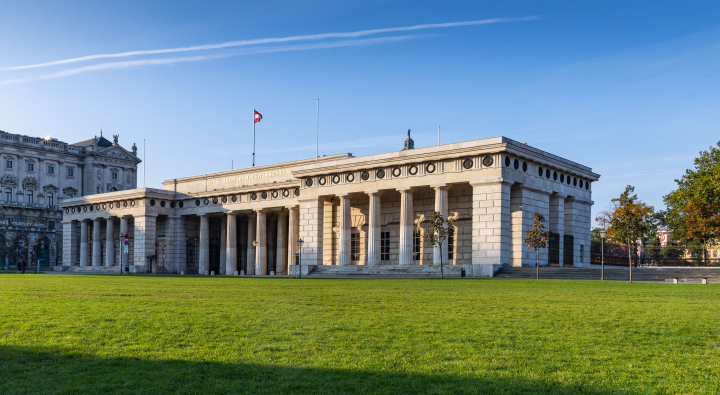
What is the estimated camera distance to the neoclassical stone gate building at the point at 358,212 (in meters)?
50.6

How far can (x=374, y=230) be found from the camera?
57.9 metres

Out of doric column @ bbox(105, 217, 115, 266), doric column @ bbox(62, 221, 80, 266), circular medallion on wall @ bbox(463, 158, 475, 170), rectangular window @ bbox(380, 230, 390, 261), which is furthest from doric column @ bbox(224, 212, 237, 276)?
circular medallion on wall @ bbox(463, 158, 475, 170)

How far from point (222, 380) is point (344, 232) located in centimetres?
5099

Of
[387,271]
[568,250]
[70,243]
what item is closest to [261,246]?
[387,271]

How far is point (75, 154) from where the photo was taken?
118562 mm

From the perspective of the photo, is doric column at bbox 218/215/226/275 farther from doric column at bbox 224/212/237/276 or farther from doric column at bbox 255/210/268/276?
doric column at bbox 255/210/268/276

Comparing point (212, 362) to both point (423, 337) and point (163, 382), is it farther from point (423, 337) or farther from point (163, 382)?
point (423, 337)

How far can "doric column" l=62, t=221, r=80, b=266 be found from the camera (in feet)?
308

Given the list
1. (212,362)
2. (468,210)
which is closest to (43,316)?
(212,362)

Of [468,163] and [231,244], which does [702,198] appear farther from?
[231,244]

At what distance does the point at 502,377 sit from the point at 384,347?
2.73 metres

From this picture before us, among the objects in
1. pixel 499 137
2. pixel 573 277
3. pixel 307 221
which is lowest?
pixel 573 277

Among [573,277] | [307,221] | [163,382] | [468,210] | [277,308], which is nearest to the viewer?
[163,382]

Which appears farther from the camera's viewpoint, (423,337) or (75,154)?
(75,154)
